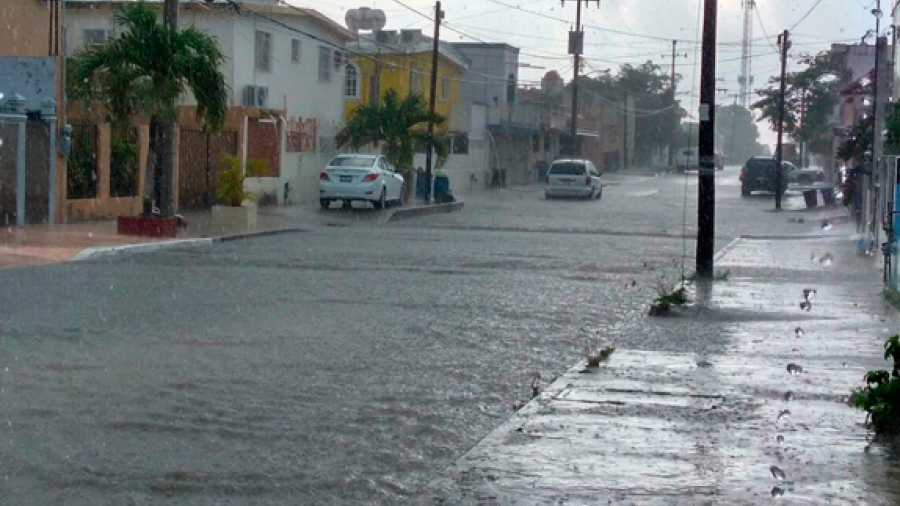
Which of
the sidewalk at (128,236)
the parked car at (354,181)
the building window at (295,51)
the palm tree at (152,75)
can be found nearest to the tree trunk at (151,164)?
the palm tree at (152,75)

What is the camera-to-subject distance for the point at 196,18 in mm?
38719

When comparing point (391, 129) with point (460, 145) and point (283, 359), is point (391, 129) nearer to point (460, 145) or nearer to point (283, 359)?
point (460, 145)

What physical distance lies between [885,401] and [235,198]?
22.8m

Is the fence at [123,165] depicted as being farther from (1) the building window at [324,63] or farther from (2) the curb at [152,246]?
(1) the building window at [324,63]

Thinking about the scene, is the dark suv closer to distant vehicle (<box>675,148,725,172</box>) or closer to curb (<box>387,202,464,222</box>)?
distant vehicle (<box>675,148,725,172</box>)

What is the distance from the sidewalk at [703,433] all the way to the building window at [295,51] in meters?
29.1

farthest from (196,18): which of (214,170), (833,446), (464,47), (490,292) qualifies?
(464,47)

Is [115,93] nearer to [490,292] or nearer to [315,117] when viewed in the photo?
[490,292]

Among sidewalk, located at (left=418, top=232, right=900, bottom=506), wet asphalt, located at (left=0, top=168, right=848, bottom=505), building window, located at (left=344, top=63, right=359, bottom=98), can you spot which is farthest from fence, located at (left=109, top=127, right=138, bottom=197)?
building window, located at (left=344, top=63, right=359, bottom=98)

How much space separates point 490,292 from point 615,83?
109 m

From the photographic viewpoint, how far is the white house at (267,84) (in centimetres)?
3641

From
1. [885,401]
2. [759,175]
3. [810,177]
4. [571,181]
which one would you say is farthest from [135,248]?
[810,177]

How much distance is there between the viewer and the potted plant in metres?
29.8

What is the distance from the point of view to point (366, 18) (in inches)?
2432
